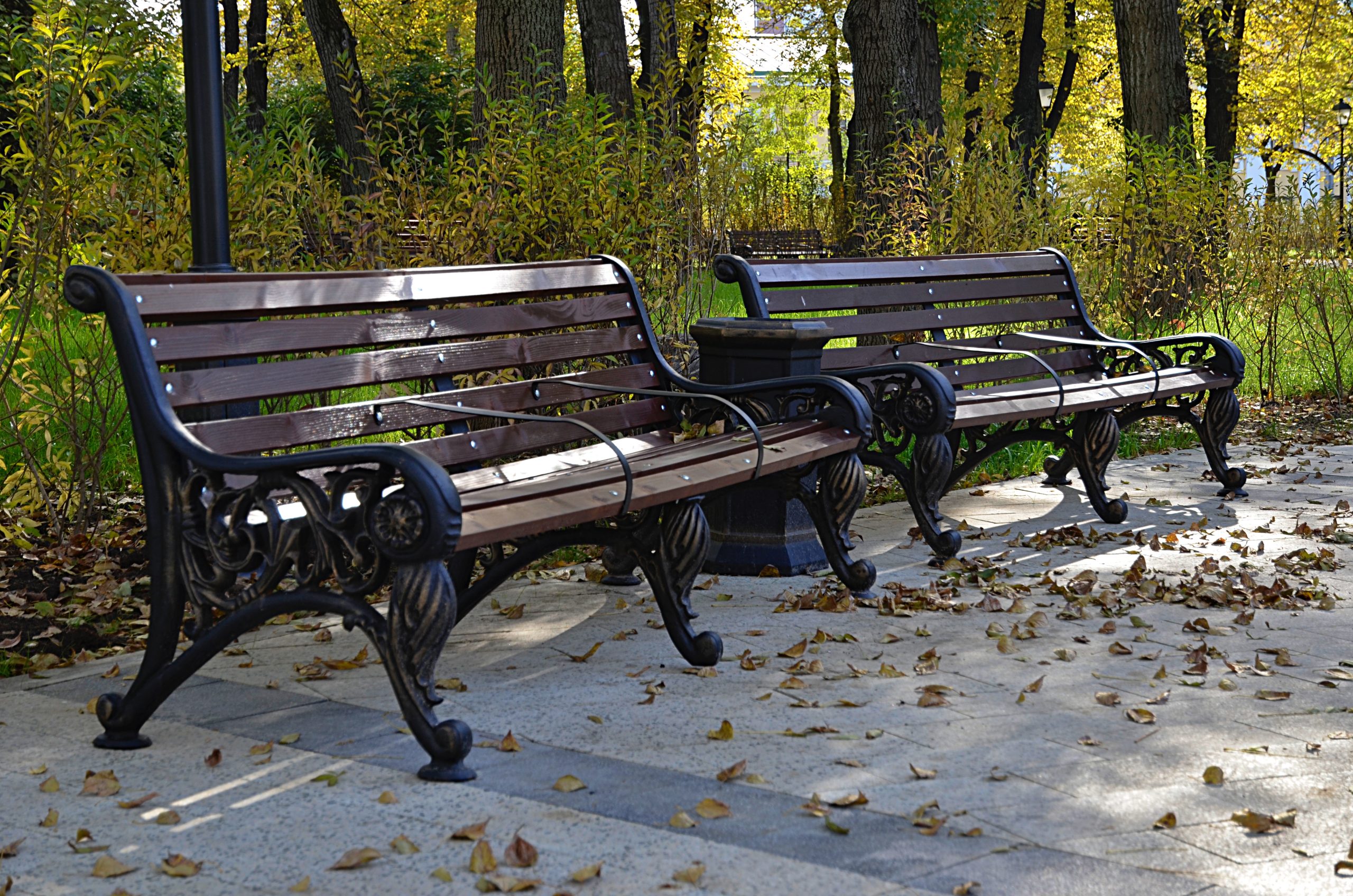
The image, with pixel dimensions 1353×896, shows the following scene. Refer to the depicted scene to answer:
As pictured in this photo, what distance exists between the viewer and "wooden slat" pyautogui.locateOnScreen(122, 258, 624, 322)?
3.54m

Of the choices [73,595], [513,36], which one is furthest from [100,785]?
[513,36]

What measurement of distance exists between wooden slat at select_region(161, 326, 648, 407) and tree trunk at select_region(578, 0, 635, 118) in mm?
8943

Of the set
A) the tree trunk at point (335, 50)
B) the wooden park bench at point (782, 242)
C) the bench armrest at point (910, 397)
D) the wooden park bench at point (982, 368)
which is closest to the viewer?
the bench armrest at point (910, 397)

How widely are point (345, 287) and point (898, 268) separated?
314 cm

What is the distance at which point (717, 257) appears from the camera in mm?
5711

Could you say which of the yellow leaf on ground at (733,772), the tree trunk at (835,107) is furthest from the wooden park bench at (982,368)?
the tree trunk at (835,107)

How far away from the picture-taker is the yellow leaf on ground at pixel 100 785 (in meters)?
3.20

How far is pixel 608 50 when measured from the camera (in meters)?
13.5

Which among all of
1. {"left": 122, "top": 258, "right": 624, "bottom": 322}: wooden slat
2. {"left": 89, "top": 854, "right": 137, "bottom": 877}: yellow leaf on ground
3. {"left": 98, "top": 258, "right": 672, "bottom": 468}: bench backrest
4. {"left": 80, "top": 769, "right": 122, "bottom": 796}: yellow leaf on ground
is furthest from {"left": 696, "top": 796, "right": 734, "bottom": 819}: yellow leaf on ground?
{"left": 122, "top": 258, "right": 624, "bottom": 322}: wooden slat

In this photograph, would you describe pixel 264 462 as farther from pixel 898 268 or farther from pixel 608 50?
pixel 608 50

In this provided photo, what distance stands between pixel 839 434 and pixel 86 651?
246 cm

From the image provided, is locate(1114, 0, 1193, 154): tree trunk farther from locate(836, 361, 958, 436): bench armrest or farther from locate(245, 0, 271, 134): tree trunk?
locate(245, 0, 271, 134): tree trunk

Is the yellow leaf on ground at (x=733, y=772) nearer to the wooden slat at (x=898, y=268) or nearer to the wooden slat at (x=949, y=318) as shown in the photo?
the wooden slat at (x=949, y=318)

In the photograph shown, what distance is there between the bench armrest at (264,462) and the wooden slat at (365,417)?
0.36 ft
